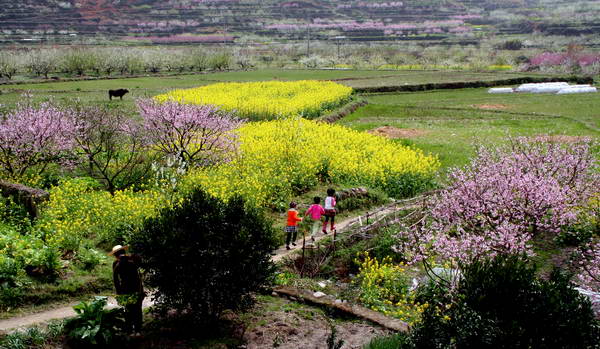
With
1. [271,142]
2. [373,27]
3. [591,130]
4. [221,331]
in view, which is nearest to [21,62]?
[271,142]

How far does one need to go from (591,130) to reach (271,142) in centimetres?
2090

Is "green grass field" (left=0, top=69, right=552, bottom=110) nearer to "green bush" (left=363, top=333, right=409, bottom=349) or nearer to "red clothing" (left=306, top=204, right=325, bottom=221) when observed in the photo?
"red clothing" (left=306, top=204, right=325, bottom=221)

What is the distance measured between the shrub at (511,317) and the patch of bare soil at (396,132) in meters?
22.4

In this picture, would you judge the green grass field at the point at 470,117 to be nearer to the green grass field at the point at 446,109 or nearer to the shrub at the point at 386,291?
the green grass field at the point at 446,109

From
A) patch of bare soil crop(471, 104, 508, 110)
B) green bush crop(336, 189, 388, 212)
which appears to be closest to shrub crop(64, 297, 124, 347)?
green bush crop(336, 189, 388, 212)

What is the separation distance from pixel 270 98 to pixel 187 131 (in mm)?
17951

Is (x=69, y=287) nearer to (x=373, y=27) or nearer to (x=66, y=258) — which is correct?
(x=66, y=258)

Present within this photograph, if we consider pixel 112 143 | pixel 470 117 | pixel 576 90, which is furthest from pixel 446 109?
pixel 112 143

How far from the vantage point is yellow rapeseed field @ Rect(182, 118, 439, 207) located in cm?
1622

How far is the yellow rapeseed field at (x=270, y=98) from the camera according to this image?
31422 millimetres

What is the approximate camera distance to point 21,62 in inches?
2589

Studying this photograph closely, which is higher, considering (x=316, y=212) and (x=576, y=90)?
(x=316, y=212)

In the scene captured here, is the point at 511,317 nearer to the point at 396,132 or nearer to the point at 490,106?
the point at 396,132

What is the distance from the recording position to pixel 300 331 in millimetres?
8875
